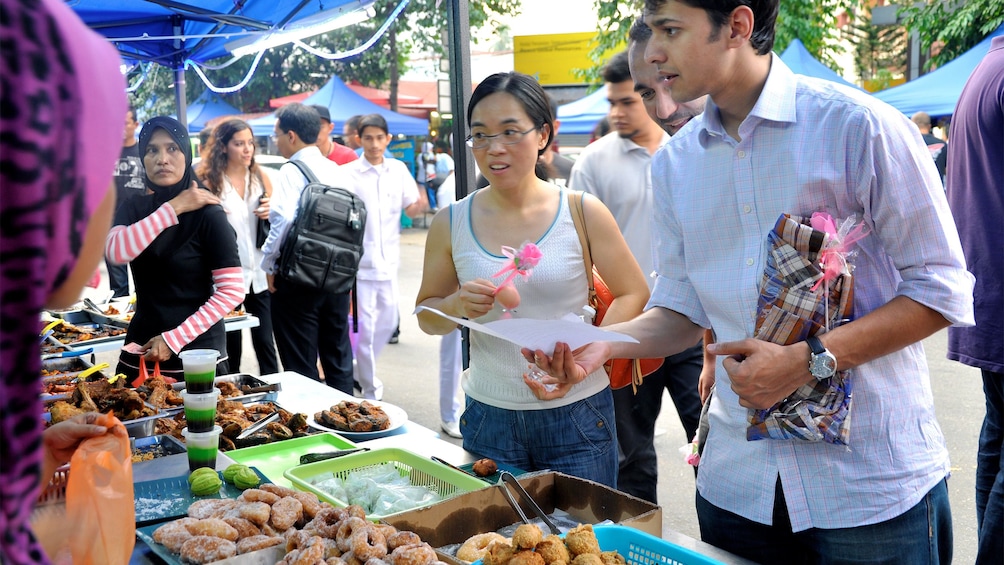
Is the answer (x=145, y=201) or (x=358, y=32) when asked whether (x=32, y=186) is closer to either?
(x=145, y=201)

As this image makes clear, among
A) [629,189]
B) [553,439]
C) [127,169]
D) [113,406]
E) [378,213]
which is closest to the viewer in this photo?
[553,439]

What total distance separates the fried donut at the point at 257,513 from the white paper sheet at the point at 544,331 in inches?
23.3

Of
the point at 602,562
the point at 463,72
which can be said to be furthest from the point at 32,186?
the point at 463,72

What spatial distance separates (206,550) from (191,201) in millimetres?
2030

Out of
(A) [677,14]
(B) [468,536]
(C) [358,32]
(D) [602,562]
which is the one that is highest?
(C) [358,32]

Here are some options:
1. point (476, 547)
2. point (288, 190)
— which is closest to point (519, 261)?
point (476, 547)

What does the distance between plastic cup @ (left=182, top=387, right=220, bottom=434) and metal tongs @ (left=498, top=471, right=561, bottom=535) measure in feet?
2.77

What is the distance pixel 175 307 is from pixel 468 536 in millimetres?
2032

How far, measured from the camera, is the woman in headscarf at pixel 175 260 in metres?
3.42

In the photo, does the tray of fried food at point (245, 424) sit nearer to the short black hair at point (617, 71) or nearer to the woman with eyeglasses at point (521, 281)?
the woman with eyeglasses at point (521, 281)

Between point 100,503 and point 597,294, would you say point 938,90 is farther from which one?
point 100,503

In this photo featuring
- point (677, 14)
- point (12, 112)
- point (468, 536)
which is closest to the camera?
point (12, 112)

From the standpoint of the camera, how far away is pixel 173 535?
178 cm

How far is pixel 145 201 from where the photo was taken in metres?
3.59
